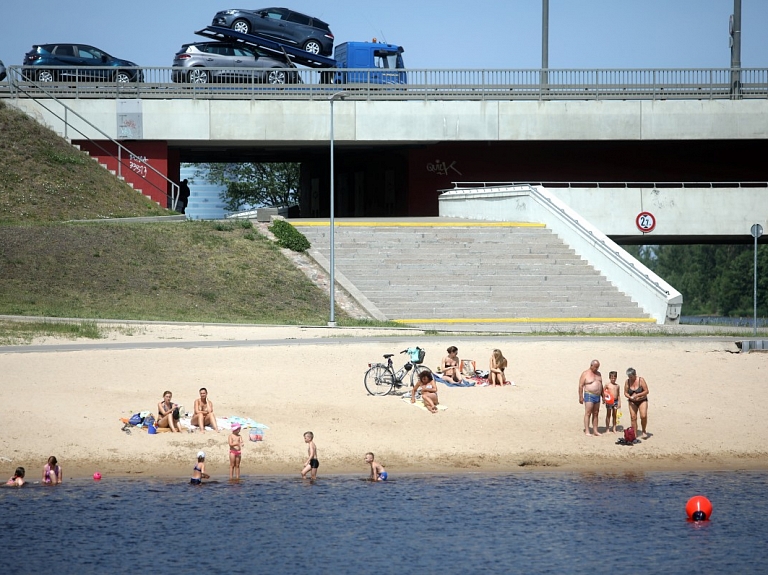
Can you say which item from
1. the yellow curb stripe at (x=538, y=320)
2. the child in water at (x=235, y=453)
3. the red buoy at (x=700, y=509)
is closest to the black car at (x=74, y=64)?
the yellow curb stripe at (x=538, y=320)

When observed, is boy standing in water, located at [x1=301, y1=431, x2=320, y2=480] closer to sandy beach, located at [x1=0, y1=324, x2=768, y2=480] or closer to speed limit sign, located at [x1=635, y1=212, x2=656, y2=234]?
sandy beach, located at [x1=0, y1=324, x2=768, y2=480]

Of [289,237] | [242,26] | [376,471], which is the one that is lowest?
[376,471]

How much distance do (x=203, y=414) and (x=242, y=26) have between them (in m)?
32.8

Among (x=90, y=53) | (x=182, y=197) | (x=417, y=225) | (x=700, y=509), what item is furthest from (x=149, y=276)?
(x=700, y=509)

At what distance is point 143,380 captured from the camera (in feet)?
81.2

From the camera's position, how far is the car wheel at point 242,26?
5156 cm

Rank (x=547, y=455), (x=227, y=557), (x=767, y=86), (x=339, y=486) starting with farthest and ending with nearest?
(x=767, y=86), (x=547, y=455), (x=339, y=486), (x=227, y=557)

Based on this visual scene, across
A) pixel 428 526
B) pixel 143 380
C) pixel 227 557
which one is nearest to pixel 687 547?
pixel 428 526

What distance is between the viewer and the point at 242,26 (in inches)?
2036

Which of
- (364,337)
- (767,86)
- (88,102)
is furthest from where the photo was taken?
(767,86)

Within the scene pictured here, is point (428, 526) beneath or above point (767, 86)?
beneath

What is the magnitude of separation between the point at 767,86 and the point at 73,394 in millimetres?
38789

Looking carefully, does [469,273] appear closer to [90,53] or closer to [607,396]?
[607,396]

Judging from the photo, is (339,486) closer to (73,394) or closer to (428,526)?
(428,526)
